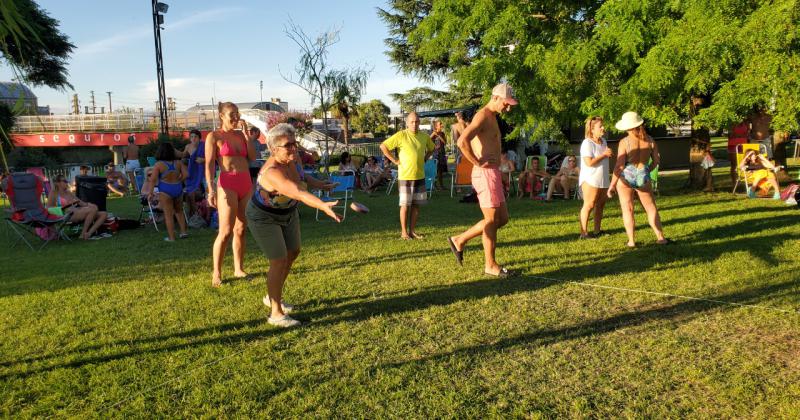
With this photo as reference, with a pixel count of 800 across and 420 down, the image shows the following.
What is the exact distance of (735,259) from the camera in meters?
6.04

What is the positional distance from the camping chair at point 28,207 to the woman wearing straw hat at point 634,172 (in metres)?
7.89

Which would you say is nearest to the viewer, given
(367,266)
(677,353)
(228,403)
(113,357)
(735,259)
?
(228,403)

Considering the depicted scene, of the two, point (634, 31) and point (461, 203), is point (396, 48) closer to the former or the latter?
point (461, 203)

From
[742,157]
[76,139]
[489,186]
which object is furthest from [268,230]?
[76,139]

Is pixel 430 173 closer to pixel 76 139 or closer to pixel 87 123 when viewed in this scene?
pixel 76 139

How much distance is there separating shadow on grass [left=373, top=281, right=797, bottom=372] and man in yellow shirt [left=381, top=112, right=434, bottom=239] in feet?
12.3

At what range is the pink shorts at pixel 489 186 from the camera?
562 cm

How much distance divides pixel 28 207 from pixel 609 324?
8.54 metres

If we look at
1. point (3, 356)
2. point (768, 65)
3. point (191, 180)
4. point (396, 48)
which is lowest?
point (3, 356)

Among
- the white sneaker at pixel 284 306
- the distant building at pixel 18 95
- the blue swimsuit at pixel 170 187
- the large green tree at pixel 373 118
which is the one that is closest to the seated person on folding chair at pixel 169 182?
the blue swimsuit at pixel 170 187

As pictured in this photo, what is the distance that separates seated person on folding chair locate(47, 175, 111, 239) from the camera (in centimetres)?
914

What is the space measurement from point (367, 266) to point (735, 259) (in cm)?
386

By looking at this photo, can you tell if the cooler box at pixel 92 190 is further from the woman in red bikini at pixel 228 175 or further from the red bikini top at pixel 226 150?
the red bikini top at pixel 226 150

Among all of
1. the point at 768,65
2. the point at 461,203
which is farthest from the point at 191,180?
the point at 768,65
